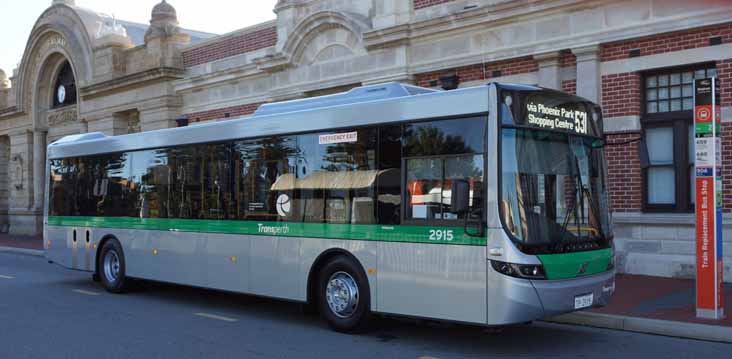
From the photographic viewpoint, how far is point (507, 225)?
24.7 ft

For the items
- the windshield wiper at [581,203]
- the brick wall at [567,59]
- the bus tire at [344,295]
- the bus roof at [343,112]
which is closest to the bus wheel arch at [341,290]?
the bus tire at [344,295]

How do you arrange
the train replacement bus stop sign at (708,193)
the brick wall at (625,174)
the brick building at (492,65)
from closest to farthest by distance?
1. the train replacement bus stop sign at (708,193)
2. the brick building at (492,65)
3. the brick wall at (625,174)

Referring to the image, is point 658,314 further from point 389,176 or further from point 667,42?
point 667,42

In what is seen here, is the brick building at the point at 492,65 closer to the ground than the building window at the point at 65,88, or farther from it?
closer to the ground

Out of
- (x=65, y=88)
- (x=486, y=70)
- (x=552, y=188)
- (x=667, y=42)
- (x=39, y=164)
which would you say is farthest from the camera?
(x=39, y=164)

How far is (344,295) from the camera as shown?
920cm

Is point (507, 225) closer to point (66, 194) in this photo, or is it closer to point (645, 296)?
point (645, 296)

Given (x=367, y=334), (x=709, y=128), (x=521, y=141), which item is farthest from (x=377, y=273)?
(x=709, y=128)

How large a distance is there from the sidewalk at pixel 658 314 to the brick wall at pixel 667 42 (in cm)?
392

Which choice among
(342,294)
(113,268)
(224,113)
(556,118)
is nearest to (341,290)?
(342,294)

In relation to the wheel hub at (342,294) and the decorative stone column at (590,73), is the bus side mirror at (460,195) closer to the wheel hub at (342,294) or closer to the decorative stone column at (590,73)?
→ the wheel hub at (342,294)

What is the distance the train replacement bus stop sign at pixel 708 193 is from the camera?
362 inches

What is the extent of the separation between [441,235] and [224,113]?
50.3ft

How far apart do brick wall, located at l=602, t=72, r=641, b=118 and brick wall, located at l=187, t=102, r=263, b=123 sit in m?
10.4
